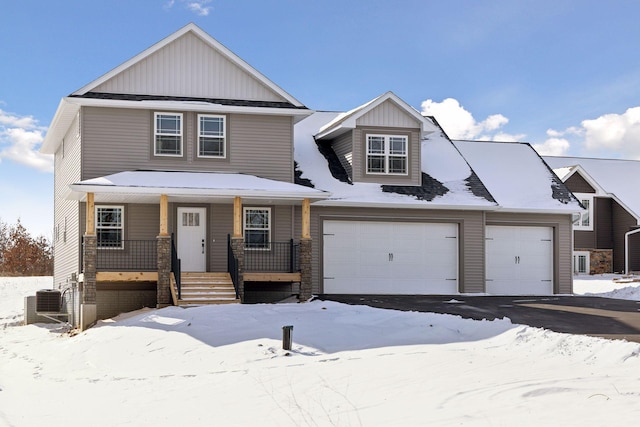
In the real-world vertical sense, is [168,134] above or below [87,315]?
above

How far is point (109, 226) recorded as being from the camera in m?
23.0

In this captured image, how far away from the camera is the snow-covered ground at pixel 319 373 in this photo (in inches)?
401

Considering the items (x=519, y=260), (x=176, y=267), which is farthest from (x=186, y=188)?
(x=519, y=260)

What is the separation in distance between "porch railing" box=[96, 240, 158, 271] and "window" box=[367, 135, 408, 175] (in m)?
7.69

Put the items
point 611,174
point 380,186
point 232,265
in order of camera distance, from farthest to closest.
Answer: point 611,174
point 380,186
point 232,265

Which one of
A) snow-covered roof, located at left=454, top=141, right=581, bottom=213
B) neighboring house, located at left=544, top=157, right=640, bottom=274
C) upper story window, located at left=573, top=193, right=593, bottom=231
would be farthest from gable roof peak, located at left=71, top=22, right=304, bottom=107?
upper story window, located at left=573, top=193, right=593, bottom=231

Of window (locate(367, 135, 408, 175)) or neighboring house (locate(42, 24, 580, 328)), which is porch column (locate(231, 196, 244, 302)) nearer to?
neighboring house (locate(42, 24, 580, 328))

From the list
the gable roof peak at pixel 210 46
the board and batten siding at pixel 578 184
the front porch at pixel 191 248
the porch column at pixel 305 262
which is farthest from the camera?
the board and batten siding at pixel 578 184

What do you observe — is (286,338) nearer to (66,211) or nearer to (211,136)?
(211,136)

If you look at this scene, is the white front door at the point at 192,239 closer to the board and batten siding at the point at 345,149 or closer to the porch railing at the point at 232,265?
the porch railing at the point at 232,265

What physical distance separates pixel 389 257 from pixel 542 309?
249 inches

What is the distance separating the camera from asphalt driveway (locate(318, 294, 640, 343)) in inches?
651

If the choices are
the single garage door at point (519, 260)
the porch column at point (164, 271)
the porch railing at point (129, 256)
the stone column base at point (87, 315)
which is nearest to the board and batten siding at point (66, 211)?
the porch railing at point (129, 256)

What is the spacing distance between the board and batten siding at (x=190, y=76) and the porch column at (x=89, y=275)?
4467 mm
